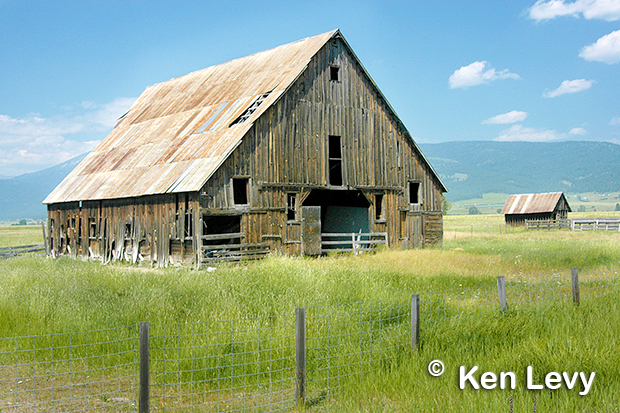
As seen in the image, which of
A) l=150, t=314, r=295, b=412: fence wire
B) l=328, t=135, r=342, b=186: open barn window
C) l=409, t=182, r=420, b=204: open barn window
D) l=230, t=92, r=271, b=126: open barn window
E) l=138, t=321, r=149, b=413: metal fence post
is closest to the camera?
l=138, t=321, r=149, b=413: metal fence post

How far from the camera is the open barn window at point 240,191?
23.7 meters

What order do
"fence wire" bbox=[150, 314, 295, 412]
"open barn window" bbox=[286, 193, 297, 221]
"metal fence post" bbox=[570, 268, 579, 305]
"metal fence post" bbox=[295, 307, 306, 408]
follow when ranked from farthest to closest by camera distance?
1. "open barn window" bbox=[286, 193, 297, 221]
2. "metal fence post" bbox=[570, 268, 579, 305]
3. "fence wire" bbox=[150, 314, 295, 412]
4. "metal fence post" bbox=[295, 307, 306, 408]

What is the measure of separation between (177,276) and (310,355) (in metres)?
9.54

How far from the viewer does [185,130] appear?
26.8m

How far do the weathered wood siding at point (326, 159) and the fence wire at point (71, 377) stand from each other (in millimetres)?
12225

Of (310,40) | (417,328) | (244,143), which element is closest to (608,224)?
(310,40)

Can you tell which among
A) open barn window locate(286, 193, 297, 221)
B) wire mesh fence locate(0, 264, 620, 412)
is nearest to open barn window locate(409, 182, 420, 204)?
open barn window locate(286, 193, 297, 221)

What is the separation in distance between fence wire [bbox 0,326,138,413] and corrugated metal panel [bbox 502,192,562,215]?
53.7m

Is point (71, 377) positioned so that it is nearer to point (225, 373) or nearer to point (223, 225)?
point (225, 373)

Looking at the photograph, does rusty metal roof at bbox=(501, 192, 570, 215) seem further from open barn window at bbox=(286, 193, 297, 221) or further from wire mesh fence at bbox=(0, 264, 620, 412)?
wire mesh fence at bbox=(0, 264, 620, 412)

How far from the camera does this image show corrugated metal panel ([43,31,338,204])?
75.7 feet

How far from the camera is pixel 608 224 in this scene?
165ft

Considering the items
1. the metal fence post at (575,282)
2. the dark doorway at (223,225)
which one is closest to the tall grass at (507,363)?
the metal fence post at (575,282)

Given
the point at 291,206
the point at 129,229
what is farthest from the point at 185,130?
the point at 291,206
